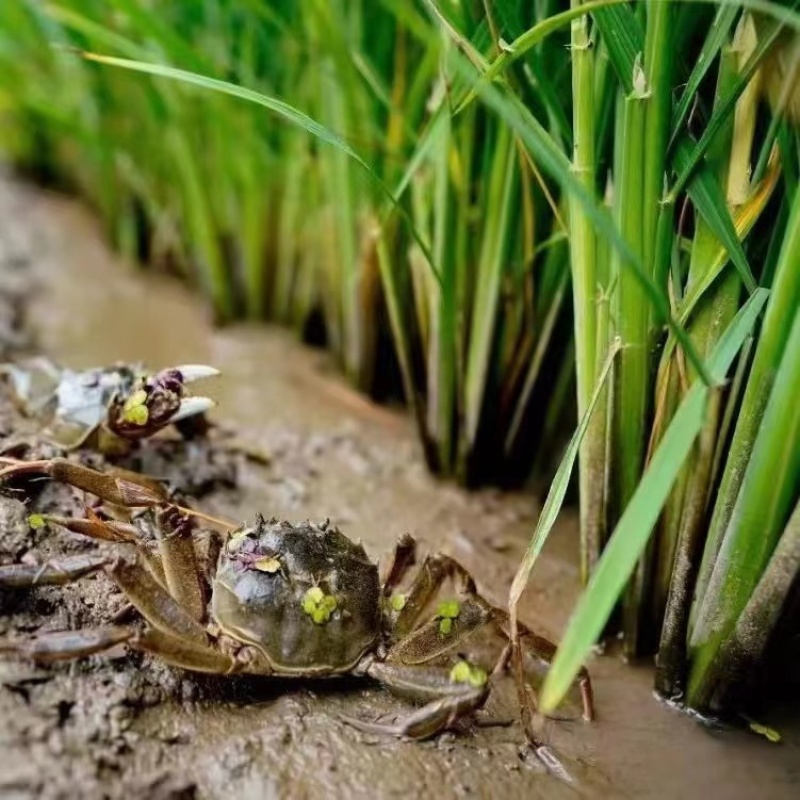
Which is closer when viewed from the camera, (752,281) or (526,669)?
(752,281)

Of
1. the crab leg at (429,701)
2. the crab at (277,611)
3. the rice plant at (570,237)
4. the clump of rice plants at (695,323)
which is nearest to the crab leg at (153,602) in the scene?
the crab at (277,611)

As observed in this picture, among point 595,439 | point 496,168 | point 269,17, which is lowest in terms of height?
point 595,439

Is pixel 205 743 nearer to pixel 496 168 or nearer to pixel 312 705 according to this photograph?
pixel 312 705

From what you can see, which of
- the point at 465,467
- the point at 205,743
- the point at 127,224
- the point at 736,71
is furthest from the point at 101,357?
the point at 736,71

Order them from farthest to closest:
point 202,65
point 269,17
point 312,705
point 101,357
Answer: point 101,357
point 202,65
point 269,17
point 312,705

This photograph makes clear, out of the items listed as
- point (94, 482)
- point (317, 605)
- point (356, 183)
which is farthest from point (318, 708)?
point (356, 183)

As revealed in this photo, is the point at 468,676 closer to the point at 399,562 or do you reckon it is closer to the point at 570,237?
the point at 399,562

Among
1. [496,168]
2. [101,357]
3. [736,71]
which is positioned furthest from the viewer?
[101,357]

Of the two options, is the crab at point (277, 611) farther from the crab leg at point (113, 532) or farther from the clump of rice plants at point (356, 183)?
the clump of rice plants at point (356, 183)
